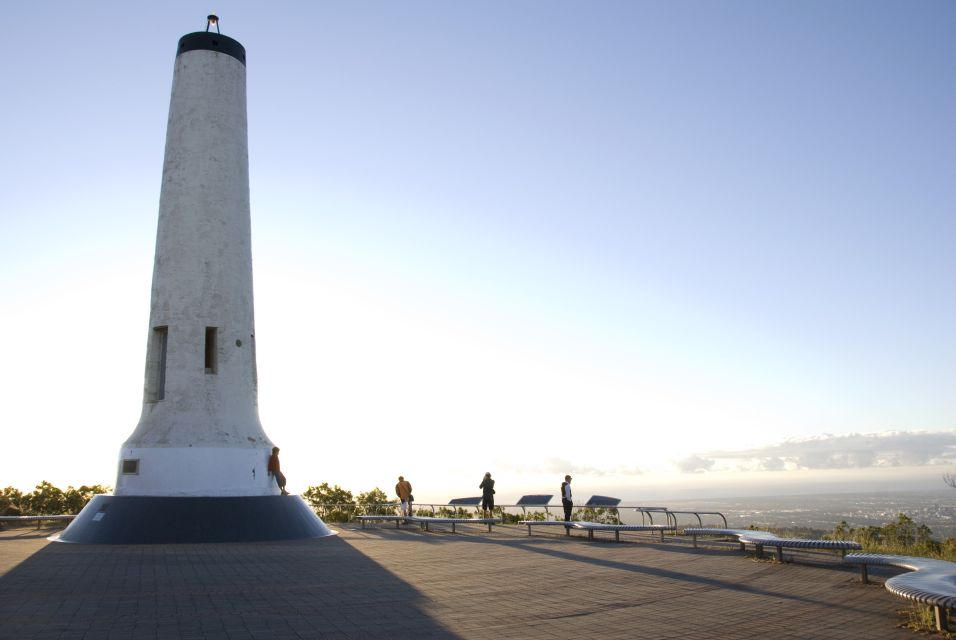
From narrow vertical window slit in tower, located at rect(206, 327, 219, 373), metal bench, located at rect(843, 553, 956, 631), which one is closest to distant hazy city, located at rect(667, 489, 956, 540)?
metal bench, located at rect(843, 553, 956, 631)

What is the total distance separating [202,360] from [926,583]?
14073mm

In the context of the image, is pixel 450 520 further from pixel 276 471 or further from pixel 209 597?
pixel 209 597

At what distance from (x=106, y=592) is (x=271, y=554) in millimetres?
3947

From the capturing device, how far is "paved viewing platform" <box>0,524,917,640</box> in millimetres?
6672

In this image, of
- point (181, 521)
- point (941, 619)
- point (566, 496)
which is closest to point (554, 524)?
point (566, 496)

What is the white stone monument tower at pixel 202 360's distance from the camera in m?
14.6

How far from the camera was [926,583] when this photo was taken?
7.02 metres

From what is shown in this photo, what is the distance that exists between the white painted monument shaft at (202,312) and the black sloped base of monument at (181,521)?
475 mm

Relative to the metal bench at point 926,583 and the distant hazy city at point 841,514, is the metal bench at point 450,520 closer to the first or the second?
the distant hazy city at point 841,514

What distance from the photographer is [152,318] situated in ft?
54.6

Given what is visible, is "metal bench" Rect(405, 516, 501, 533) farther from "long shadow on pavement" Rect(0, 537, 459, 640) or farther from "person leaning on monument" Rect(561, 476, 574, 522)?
"long shadow on pavement" Rect(0, 537, 459, 640)

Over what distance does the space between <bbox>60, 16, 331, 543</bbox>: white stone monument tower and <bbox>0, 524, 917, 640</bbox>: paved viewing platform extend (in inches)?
56.6

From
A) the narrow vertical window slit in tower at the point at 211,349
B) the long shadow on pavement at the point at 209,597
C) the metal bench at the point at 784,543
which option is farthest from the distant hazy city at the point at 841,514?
the narrow vertical window slit in tower at the point at 211,349

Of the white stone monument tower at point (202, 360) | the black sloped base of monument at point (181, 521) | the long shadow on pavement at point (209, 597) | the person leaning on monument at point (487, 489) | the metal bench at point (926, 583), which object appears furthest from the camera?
the person leaning on monument at point (487, 489)
